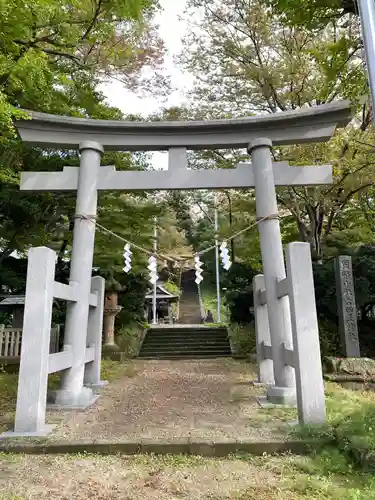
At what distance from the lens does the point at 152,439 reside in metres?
3.88

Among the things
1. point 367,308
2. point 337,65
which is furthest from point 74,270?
point 367,308

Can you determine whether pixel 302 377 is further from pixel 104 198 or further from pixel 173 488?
pixel 104 198

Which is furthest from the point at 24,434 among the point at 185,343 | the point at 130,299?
A: the point at 185,343

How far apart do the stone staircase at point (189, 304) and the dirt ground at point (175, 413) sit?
71.3ft

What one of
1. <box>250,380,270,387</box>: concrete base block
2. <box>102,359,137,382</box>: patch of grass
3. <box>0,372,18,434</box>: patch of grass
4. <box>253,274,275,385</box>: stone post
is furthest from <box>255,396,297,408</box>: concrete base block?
<box>102,359,137,382</box>: patch of grass

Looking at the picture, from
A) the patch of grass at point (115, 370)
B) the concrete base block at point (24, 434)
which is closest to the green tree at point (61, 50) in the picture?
the concrete base block at point (24, 434)

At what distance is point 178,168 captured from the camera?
6.34 metres

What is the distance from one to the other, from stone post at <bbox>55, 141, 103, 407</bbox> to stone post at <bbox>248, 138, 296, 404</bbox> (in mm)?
2708

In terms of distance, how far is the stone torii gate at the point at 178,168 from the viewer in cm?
595

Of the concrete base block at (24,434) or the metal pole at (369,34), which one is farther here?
the concrete base block at (24,434)

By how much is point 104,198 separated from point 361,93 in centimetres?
651

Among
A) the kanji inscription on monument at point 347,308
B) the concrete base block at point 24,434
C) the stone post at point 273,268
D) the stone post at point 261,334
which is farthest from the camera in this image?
the kanji inscription on monument at point 347,308

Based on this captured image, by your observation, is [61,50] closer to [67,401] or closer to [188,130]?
[188,130]

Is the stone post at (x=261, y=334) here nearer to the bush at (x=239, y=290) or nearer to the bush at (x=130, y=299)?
the bush at (x=239, y=290)
